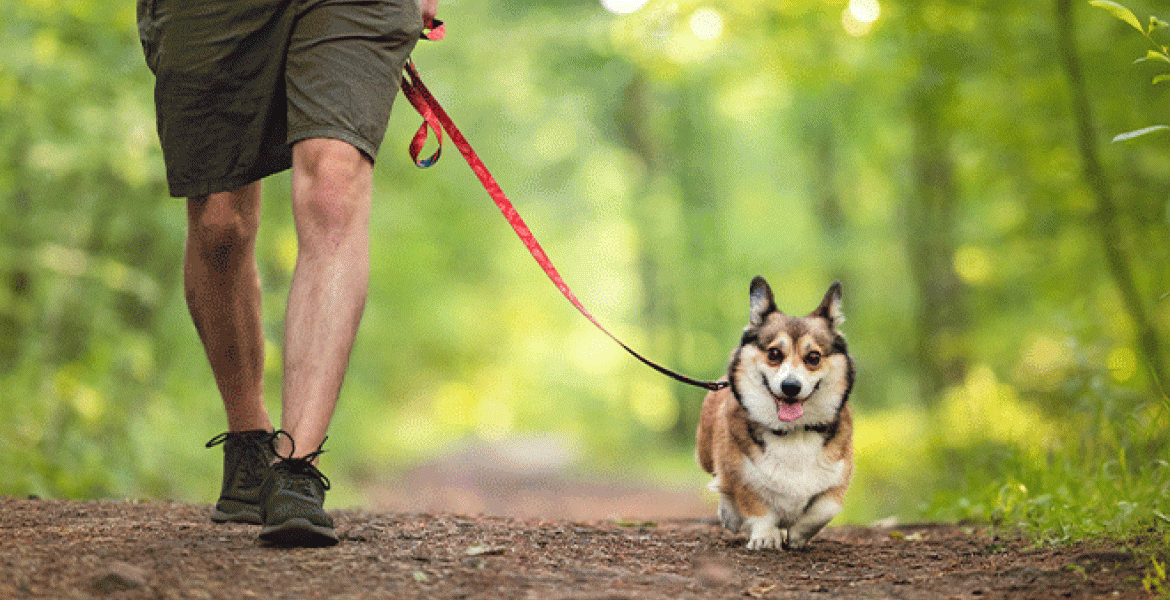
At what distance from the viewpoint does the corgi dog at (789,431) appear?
3178 millimetres

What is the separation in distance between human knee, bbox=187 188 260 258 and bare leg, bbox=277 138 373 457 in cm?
45

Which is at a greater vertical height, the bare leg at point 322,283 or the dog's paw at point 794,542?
the bare leg at point 322,283

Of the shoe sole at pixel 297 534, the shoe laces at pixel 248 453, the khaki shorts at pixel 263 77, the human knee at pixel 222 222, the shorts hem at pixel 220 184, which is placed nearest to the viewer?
the shoe sole at pixel 297 534

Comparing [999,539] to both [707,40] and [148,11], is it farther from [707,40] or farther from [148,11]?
[707,40]

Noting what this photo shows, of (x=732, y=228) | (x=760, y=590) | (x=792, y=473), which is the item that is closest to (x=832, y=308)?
(x=792, y=473)

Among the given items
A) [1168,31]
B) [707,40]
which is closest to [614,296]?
[707,40]

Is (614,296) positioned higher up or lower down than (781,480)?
higher up

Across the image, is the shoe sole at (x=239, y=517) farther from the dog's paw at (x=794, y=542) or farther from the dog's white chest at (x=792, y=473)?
the dog's paw at (x=794, y=542)

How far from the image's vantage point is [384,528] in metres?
2.89

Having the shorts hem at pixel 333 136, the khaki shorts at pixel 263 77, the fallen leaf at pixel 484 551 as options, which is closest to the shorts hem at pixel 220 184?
the khaki shorts at pixel 263 77

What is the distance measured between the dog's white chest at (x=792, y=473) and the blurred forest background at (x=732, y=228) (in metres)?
0.75

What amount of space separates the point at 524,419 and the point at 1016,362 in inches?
784

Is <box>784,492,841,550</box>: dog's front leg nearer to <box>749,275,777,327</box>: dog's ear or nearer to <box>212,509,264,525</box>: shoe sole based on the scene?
<box>749,275,777,327</box>: dog's ear

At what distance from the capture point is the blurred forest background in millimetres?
5195
